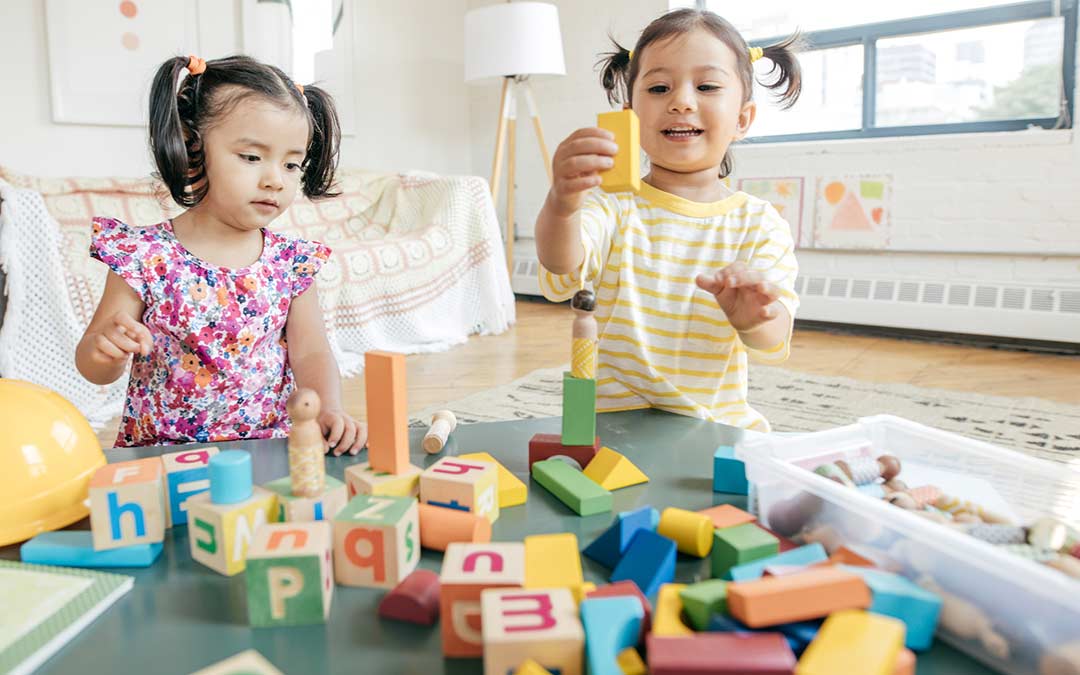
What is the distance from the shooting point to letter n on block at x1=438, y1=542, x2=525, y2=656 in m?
0.40

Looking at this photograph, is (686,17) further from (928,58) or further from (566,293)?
(928,58)

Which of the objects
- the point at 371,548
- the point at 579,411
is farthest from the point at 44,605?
the point at 579,411

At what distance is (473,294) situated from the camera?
3314 millimetres

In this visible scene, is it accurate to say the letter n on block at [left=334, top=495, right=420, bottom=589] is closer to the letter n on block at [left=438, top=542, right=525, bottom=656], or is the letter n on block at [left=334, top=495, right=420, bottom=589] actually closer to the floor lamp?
the letter n on block at [left=438, top=542, right=525, bottom=656]

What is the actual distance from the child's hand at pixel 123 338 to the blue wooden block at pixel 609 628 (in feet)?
1.57

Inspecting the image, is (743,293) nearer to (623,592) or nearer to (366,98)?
(623,592)

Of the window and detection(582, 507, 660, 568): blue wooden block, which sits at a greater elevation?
the window

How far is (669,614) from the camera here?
15.6 inches

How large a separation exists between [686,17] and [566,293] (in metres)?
0.38

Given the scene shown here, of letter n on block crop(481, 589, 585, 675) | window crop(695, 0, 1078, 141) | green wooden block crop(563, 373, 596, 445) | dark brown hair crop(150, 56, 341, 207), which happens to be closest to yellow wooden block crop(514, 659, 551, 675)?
letter n on block crop(481, 589, 585, 675)

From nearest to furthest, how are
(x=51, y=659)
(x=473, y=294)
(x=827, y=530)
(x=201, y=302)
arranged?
(x=51, y=659), (x=827, y=530), (x=201, y=302), (x=473, y=294)

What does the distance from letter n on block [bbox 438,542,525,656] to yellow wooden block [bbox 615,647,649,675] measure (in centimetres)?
7

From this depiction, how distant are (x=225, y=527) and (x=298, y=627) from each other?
92 mm

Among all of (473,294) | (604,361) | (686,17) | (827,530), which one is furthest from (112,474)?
(473,294)
